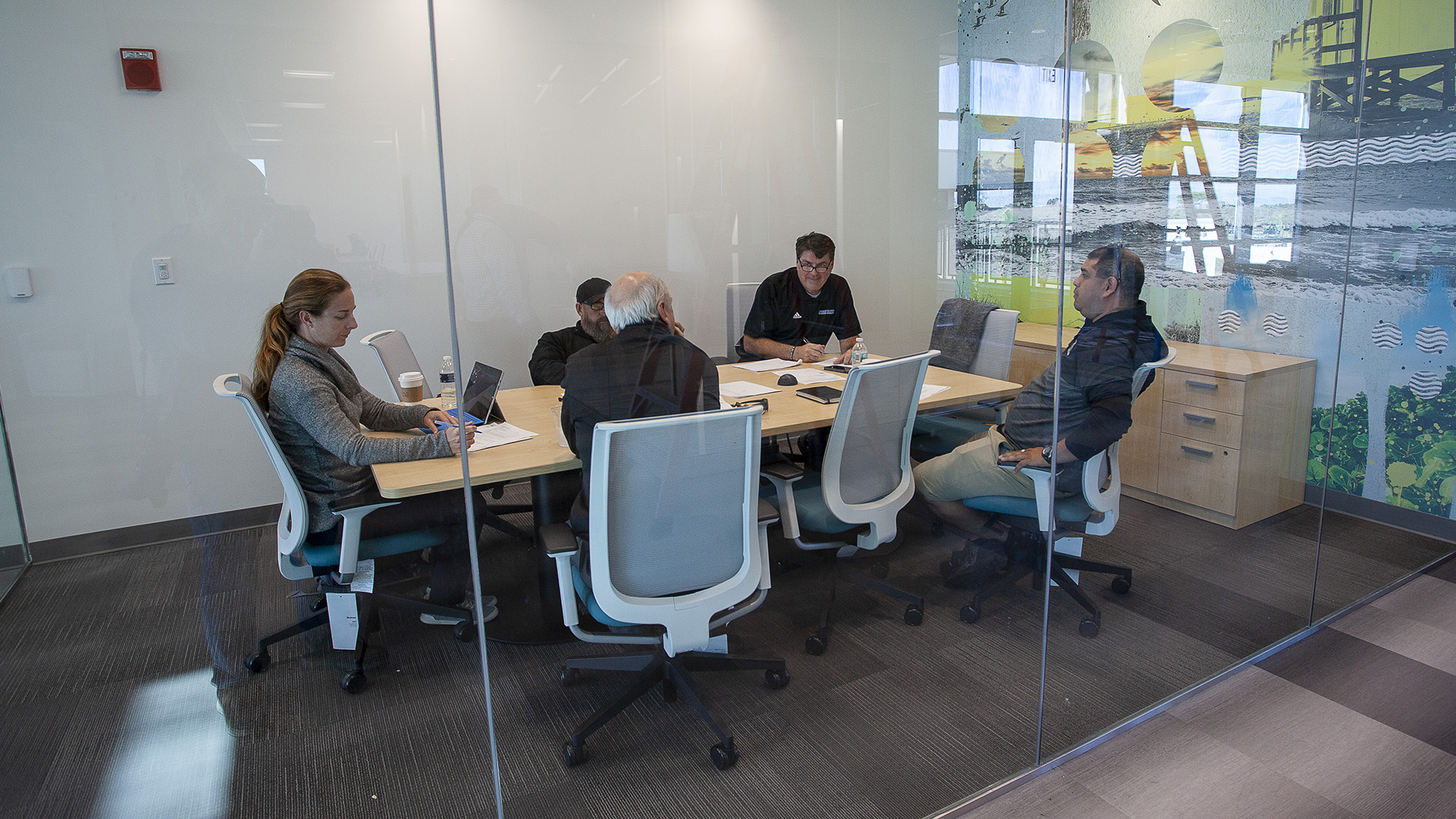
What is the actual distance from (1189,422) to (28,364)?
120 inches

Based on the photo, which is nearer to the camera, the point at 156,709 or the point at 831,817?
the point at 156,709

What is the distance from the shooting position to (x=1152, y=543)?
268cm

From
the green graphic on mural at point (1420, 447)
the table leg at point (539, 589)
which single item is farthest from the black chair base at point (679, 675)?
the green graphic on mural at point (1420, 447)

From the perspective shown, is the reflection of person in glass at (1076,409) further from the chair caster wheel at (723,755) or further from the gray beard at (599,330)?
the gray beard at (599,330)

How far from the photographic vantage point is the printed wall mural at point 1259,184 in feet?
7.27

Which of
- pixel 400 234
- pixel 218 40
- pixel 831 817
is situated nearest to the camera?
pixel 218 40

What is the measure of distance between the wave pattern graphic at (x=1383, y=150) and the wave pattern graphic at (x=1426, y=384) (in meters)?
0.96

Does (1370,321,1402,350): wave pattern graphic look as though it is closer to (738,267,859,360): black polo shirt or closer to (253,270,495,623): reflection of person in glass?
(738,267,859,360): black polo shirt

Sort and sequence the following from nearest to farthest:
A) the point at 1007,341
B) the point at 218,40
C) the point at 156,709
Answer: the point at 218,40
the point at 156,709
the point at 1007,341

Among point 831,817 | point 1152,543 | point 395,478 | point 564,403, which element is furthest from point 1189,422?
point 395,478

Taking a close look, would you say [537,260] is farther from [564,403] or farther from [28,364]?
[28,364]

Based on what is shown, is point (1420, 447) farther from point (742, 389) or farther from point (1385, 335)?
point (742, 389)

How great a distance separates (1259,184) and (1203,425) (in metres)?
0.87

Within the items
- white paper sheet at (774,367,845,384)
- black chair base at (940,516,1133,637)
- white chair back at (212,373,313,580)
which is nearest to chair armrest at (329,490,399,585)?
white chair back at (212,373,313,580)
